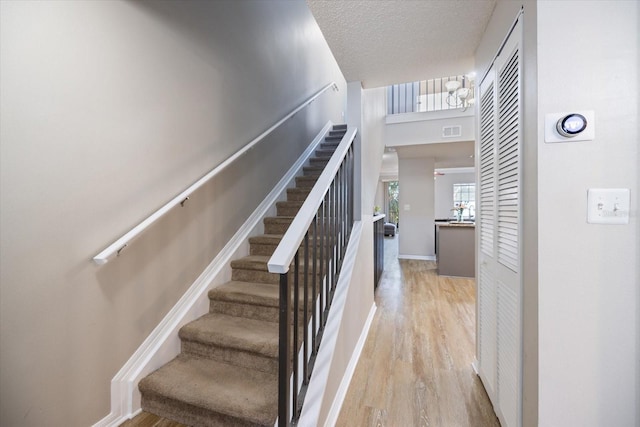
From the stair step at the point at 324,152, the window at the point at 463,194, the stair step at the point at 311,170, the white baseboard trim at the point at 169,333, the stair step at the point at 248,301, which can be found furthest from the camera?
the window at the point at 463,194

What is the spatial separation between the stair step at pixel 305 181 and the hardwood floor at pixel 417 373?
1690 millimetres

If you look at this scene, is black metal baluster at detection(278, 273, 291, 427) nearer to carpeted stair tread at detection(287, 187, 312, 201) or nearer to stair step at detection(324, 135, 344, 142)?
carpeted stair tread at detection(287, 187, 312, 201)

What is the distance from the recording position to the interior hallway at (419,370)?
5.41 ft

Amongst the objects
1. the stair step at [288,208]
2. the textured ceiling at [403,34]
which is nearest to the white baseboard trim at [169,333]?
the stair step at [288,208]

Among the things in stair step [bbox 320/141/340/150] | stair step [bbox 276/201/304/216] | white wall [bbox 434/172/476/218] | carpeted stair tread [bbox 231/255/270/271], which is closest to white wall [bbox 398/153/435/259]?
stair step [bbox 320/141/340/150]

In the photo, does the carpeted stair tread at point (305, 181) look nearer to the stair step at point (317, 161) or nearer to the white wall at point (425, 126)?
the stair step at point (317, 161)

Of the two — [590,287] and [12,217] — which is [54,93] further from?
[590,287]

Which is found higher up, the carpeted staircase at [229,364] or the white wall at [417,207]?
the white wall at [417,207]

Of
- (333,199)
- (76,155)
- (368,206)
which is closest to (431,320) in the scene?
(368,206)

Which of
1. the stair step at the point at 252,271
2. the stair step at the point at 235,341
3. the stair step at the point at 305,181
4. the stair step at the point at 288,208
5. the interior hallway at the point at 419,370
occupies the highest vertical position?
the stair step at the point at 305,181

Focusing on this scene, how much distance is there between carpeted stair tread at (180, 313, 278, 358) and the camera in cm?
166

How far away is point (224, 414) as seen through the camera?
1424 millimetres

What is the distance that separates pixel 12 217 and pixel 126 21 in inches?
46.7

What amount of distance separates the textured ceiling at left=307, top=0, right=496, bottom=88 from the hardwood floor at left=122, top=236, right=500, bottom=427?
7.48ft
